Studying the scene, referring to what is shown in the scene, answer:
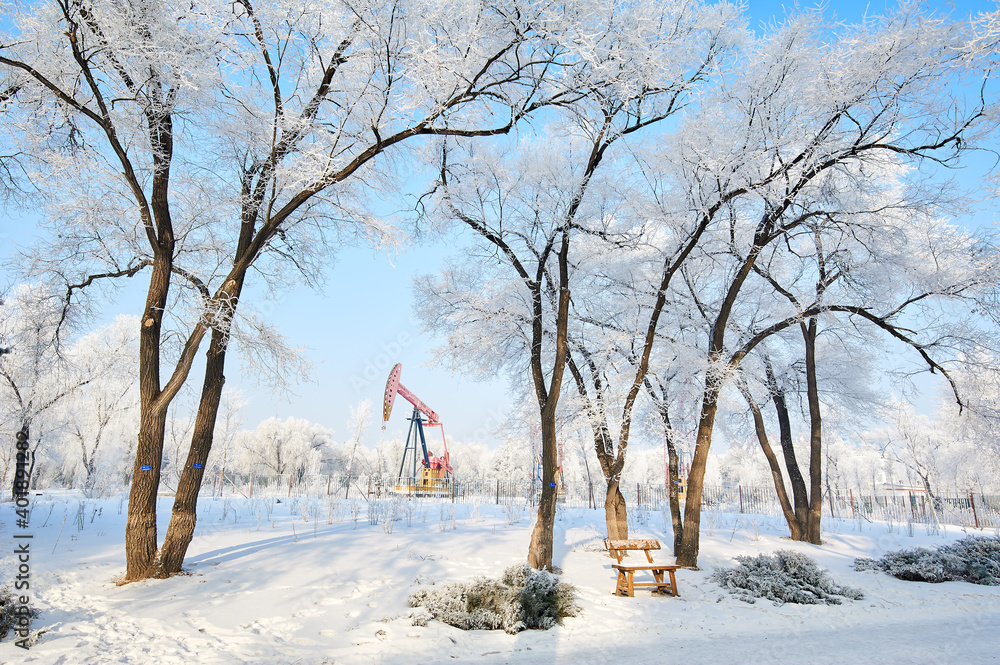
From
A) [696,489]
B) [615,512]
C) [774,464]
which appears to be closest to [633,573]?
[696,489]

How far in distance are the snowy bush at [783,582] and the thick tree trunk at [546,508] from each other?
2.87m

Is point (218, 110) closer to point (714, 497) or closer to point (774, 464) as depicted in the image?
point (774, 464)

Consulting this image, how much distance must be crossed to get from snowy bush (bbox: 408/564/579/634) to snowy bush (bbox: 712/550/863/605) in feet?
10.1

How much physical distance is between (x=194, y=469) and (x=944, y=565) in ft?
43.7

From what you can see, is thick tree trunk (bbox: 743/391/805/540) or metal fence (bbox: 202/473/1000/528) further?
metal fence (bbox: 202/473/1000/528)

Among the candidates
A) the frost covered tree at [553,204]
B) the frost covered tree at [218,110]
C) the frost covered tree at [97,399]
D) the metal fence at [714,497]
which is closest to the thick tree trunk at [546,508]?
the frost covered tree at [553,204]

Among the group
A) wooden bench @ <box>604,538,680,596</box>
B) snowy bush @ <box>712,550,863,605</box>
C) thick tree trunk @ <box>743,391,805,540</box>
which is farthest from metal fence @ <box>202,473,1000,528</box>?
wooden bench @ <box>604,538,680,596</box>

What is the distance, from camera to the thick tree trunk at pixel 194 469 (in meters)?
6.80

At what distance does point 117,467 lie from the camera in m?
36.1

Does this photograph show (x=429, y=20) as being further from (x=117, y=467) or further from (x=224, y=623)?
(x=117, y=467)

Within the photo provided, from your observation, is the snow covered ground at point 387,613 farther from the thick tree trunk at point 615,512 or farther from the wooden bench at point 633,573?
the thick tree trunk at point 615,512

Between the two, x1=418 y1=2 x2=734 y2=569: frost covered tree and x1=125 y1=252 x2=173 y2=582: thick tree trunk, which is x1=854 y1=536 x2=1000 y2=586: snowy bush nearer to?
x1=418 y1=2 x2=734 y2=569: frost covered tree

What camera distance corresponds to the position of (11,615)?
4.47 metres

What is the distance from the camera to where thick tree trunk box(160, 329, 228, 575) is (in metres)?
6.80
